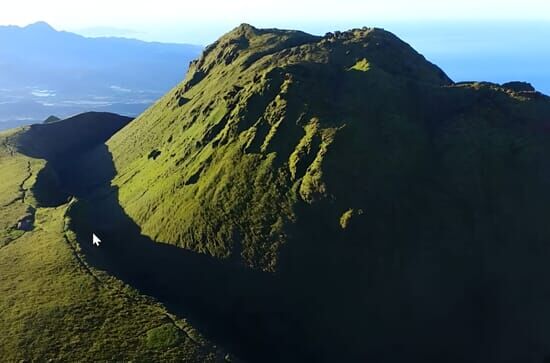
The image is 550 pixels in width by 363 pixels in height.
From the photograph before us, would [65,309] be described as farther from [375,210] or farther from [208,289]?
[375,210]

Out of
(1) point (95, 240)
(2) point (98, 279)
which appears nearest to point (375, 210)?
(2) point (98, 279)

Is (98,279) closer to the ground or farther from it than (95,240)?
farther from it

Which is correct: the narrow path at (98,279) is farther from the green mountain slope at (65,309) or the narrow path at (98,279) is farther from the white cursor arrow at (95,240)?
the white cursor arrow at (95,240)

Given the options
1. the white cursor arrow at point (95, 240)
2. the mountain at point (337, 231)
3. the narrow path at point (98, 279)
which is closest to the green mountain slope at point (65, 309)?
the narrow path at point (98, 279)

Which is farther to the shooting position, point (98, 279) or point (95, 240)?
point (95, 240)

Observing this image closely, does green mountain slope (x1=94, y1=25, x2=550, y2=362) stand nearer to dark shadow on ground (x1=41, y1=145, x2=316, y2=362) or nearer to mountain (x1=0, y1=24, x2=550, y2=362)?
mountain (x1=0, y1=24, x2=550, y2=362)

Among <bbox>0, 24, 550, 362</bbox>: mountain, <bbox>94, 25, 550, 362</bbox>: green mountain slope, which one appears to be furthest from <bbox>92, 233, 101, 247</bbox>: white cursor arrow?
<bbox>94, 25, 550, 362</bbox>: green mountain slope

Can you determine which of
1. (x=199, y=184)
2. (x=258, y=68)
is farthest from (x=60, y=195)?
(x=258, y=68)
